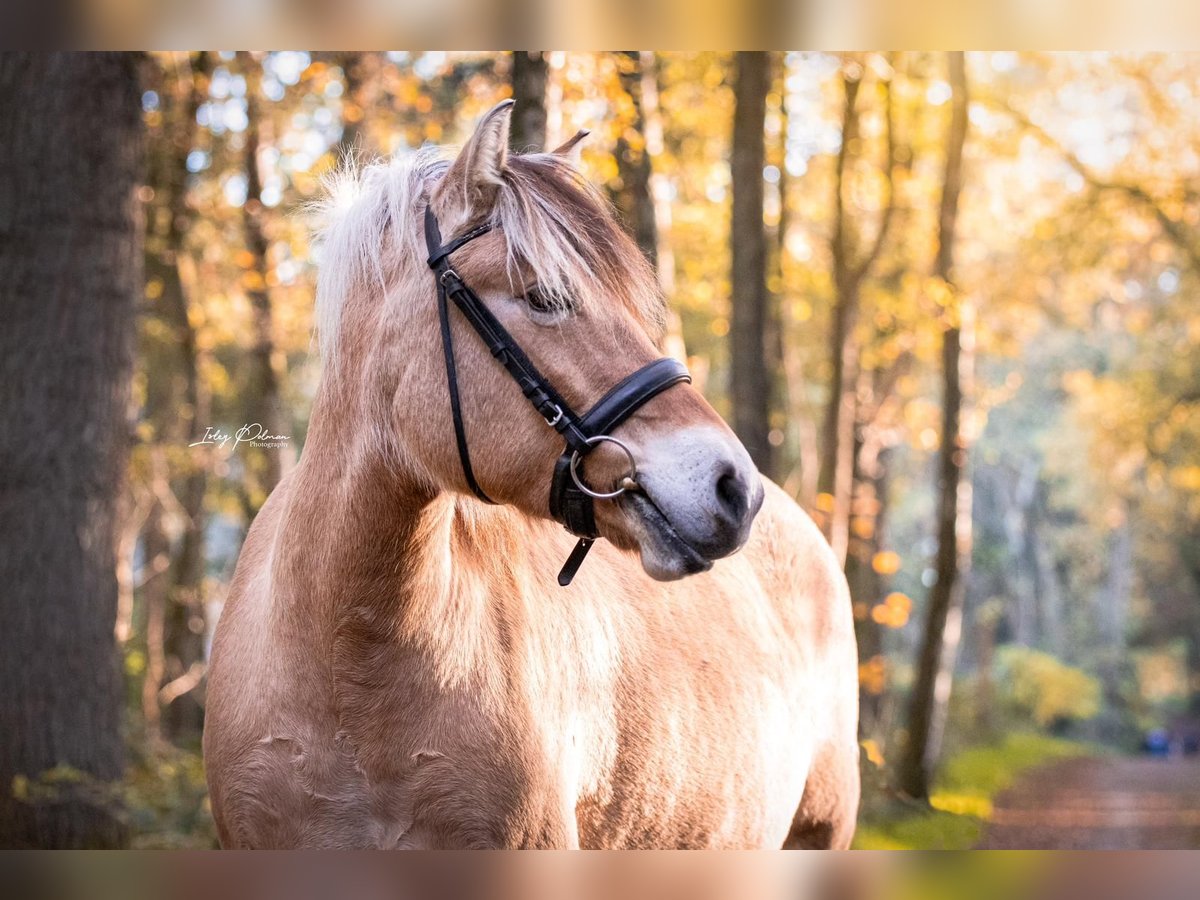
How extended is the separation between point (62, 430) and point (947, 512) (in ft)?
20.8

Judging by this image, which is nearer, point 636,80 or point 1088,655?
point 636,80

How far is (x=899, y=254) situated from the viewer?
477 inches

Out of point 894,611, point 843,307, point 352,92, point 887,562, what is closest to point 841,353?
point 843,307

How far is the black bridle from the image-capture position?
2.26 meters

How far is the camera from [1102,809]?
401 inches

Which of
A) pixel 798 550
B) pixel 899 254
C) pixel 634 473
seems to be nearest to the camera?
pixel 634 473

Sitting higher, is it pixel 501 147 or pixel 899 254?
pixel 899 254

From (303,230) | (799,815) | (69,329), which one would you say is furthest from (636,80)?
(799,815)

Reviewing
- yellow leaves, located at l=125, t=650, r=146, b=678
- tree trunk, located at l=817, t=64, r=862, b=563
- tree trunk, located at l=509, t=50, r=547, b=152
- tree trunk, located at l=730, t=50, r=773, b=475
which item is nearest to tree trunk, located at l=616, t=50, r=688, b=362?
tree trunk, located at l=730, t=50, r=773, b=475

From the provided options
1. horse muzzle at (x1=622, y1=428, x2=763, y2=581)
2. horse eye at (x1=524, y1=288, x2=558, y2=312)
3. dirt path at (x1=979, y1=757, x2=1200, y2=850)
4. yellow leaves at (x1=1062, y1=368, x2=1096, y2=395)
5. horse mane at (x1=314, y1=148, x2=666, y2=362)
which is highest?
yellow leaves at (x1=1062, y1=368, x2=1096, y2=395)

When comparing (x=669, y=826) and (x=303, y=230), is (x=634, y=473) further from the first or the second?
(x=303, y=230)

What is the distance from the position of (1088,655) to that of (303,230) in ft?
57.1

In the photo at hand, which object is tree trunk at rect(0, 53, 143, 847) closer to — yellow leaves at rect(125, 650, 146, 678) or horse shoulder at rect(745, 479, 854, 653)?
horse shoulder at rect(745, 479, 854, 653)

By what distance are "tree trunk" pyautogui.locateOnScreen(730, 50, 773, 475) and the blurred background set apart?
2 cm
